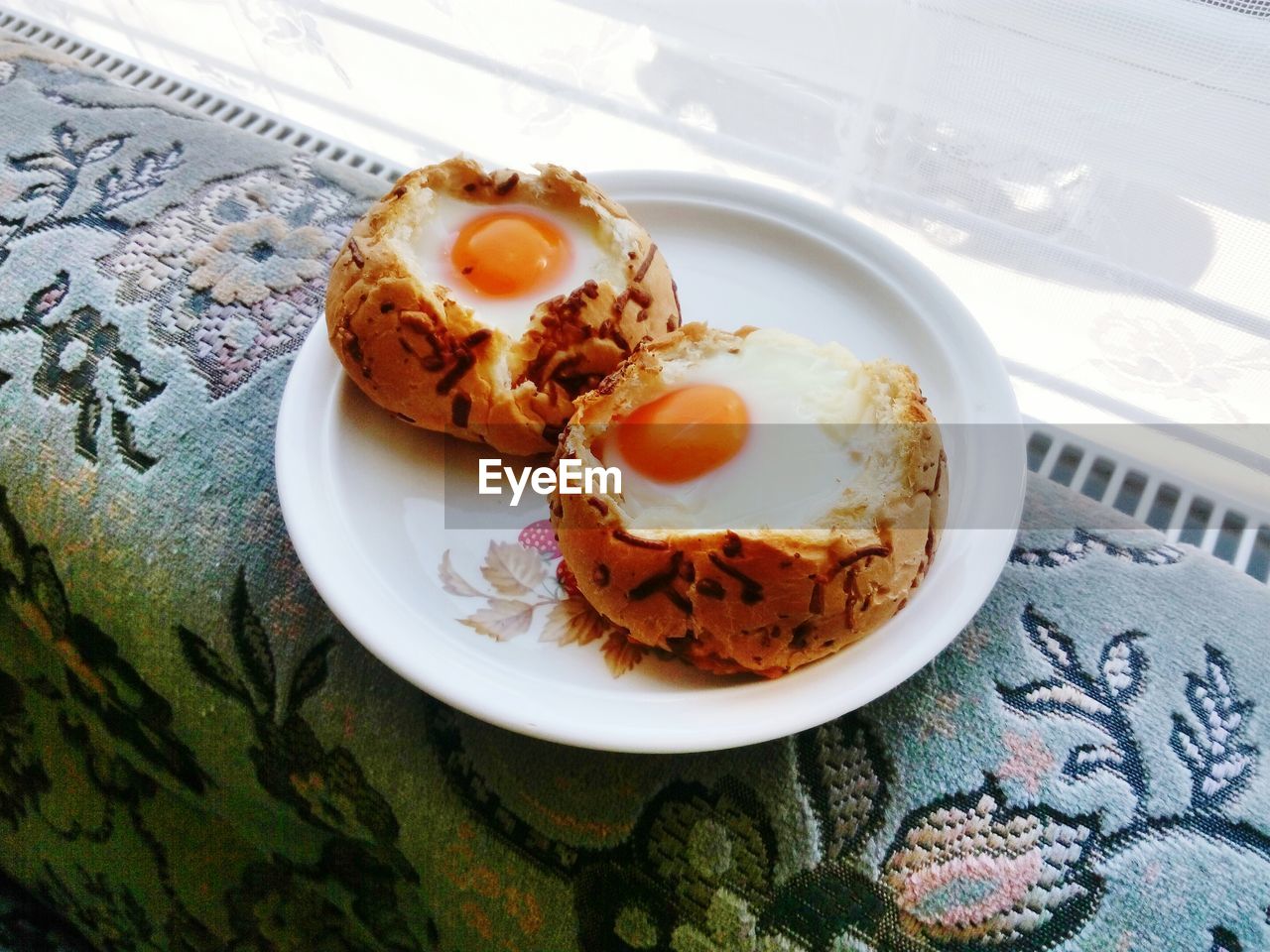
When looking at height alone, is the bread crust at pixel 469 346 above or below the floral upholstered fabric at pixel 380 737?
above

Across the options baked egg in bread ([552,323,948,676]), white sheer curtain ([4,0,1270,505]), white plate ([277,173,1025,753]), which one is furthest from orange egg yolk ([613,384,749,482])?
white sheer curtain ([4,0,1270,505])

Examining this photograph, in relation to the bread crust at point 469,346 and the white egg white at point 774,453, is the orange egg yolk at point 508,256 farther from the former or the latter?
the white egg white at point 774,453

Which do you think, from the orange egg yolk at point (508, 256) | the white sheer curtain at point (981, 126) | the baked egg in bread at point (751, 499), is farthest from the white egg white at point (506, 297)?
the white sheer curtain at point (981, 126)

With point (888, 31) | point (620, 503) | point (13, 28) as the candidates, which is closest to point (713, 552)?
point (620, 503)

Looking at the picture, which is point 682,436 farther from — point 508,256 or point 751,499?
point 508,256

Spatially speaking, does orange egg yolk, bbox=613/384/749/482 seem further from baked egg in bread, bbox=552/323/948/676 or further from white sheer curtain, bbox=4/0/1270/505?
white sheer curtain, bbox=4/0/1270/505

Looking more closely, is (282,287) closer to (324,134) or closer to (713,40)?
(324,134)
